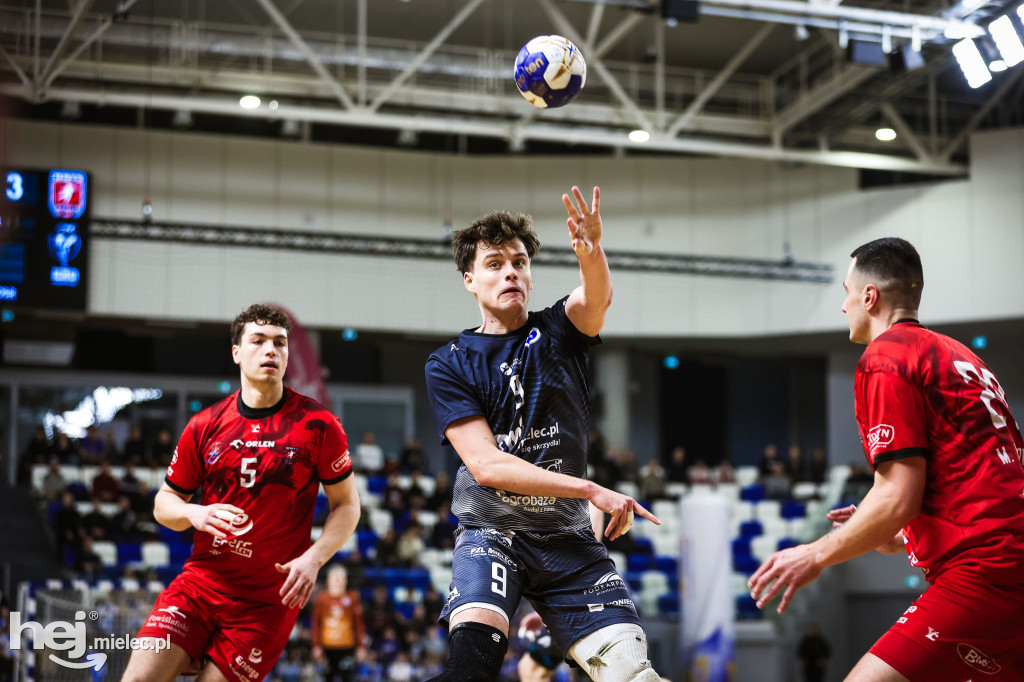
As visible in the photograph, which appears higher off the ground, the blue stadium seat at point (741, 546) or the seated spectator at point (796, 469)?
the seated spectator at point (796, 469)

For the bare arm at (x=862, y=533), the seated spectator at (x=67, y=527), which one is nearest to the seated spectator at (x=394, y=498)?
the seated spectator at (x=67, y=527)

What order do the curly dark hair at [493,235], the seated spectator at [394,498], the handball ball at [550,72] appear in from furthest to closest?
the seated spectator at [394,498]
the handball ball at [550,72]
the curly dark hair at [493,235]

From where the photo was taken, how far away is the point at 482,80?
70.1 feet

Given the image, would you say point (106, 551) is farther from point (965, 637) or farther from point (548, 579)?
point (965, 637)

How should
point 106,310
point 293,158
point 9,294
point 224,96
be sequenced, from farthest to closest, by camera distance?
point 293,158
point 106,310
point 224,96
point 9,294

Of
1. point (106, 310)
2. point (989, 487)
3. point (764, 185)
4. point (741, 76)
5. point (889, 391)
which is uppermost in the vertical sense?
point (741, 76)

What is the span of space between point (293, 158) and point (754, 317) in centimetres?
1058

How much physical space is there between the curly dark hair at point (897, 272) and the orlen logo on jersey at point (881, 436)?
62 cm

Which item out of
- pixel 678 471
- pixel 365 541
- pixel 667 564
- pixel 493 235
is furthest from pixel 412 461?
pixel 493 235

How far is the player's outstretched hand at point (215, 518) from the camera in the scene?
536cm

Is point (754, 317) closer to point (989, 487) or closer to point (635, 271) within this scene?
point (635, 271)

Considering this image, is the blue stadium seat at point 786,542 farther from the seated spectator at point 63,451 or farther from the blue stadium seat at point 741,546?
the seated spectator at point 63,451

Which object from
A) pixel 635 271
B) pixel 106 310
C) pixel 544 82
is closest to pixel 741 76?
pixel 635 271

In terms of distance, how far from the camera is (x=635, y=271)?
22875 mm
